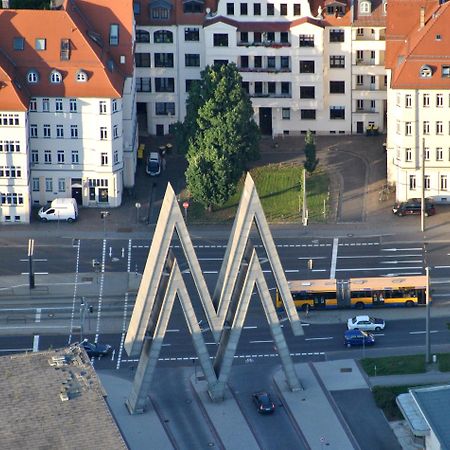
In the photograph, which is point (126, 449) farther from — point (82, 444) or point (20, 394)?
point (20, 394)

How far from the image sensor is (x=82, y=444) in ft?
610

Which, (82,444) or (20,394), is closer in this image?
(82,444)

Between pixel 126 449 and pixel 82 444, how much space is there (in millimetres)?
4284

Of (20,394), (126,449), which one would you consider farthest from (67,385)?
(126,449)

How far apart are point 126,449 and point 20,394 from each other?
1785 cm

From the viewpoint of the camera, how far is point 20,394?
650 ft

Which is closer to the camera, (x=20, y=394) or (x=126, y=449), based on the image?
(x=126, y=449)

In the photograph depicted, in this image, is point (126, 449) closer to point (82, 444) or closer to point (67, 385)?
point (82, 444)

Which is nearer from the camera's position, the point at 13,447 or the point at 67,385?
the point at 13,447

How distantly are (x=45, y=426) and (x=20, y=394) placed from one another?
8504 mm

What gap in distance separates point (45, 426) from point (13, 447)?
512 cm

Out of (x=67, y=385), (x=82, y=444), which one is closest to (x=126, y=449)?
(x=82, y=444)

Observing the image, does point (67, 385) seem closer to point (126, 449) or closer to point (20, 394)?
point (20, 394)
